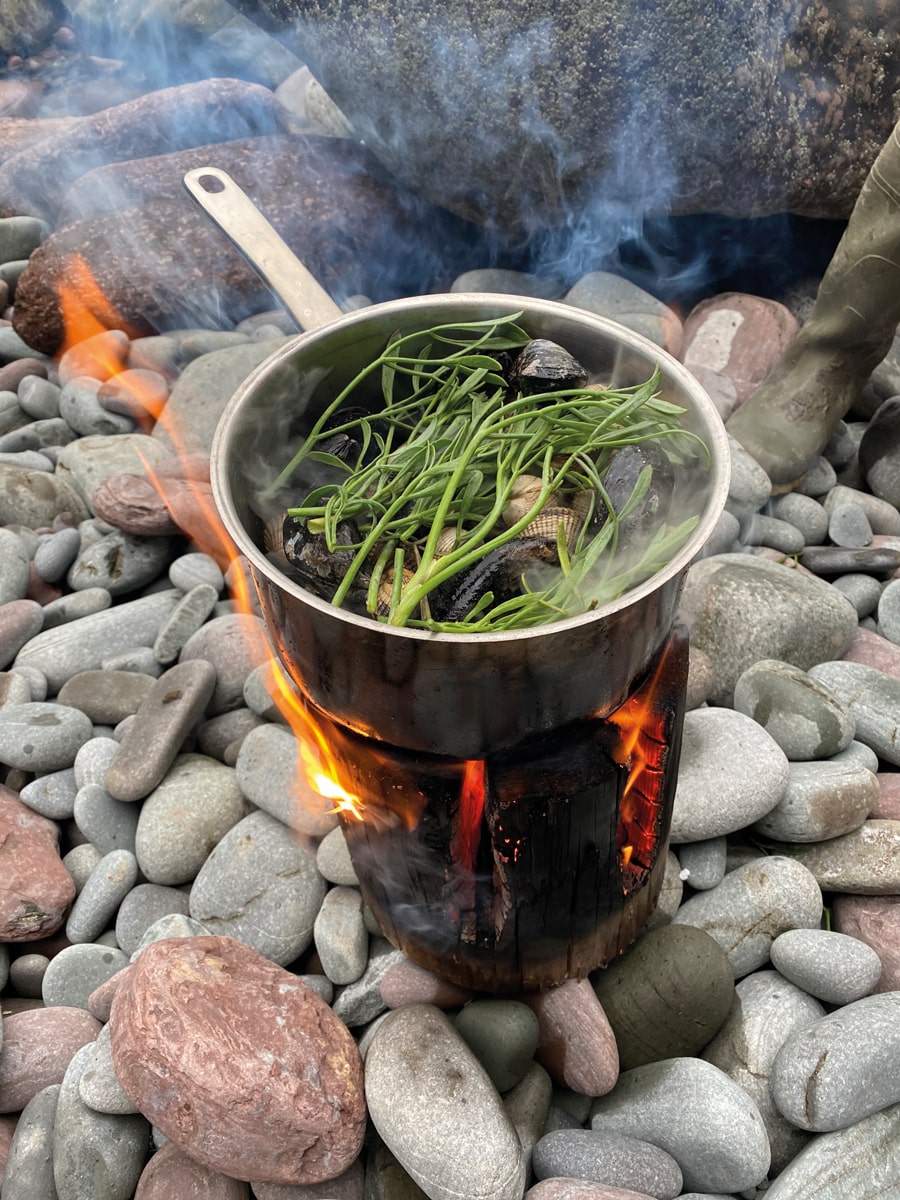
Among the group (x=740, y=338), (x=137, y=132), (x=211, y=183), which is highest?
(x=211, y=183)

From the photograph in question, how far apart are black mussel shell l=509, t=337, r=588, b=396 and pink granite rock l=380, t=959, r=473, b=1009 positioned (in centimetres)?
152

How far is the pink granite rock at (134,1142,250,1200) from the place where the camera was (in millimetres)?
2244

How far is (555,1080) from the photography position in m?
2.49

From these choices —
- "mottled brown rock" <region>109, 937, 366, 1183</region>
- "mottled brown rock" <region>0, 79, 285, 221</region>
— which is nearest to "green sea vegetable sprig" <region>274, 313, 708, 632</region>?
"mottled brown rock" <region>109, 937, 366, 1183</region>

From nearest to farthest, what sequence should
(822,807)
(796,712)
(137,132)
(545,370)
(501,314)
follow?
(545,370) → (501,314) → (822,807) → (796,712) → (137,132)

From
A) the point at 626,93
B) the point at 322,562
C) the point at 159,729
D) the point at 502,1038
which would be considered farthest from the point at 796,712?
the point at 626,93

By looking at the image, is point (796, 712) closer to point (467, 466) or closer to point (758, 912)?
point (758, 912)

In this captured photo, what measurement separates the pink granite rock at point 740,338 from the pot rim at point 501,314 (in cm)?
284

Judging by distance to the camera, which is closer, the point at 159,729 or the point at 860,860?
the point at 860,860

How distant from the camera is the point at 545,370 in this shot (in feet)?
6.32

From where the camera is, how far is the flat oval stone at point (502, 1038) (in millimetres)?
2375

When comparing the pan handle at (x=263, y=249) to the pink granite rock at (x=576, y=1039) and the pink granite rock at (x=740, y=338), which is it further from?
the pink granite rock at (x=740, y=338)

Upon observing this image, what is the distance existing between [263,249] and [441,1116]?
2.06 metres

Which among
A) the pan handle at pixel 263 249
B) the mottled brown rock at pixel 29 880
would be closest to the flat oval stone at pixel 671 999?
the mottled brown rock at pixel 29 880
